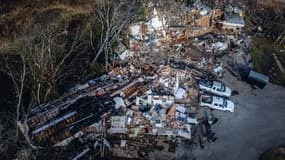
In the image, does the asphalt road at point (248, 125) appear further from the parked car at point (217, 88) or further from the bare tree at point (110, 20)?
the bare tree at point (110, 20)

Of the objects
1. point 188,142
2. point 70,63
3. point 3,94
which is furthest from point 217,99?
point 3,94

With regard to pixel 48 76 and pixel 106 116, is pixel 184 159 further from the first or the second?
pixel 48 76

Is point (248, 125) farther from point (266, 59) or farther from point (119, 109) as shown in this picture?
point (119, 109)

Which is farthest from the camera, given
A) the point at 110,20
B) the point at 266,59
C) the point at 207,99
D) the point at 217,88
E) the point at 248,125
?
the point at 266,59

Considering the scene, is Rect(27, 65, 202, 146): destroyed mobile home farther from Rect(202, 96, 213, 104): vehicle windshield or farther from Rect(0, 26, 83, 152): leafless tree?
Rect(0, 26, 83, 152): leafless tree

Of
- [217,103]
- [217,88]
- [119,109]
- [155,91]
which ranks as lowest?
[217,103]

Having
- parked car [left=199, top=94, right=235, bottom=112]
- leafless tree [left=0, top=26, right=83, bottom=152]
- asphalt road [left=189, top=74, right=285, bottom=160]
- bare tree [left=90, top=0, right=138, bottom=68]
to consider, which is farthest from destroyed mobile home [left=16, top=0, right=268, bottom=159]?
bare tree [left=90, top=0, right=138, bottom=68]

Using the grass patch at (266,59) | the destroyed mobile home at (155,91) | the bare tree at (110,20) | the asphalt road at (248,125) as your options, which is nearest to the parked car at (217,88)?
the destroyed mobile home at (155,91)

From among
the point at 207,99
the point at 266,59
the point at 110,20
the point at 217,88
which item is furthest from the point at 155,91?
the point at 266,59
